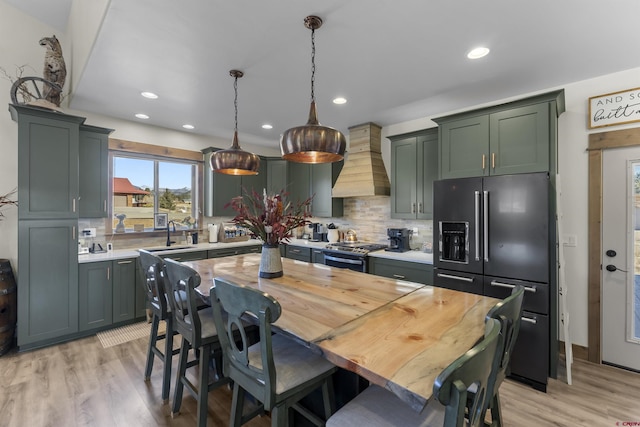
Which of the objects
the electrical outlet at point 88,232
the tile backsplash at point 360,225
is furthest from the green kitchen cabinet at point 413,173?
the electrical outlet at point 88,232

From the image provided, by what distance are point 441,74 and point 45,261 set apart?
4.32 m

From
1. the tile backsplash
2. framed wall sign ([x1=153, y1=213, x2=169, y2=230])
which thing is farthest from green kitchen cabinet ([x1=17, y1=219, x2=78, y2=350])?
framed wall sign ([x1=153, y1=213, x2=169, y2=230])

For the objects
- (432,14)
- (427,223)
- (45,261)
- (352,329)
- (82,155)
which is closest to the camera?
(352,329)

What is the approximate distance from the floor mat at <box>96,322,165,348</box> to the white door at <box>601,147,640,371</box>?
15.2 feet

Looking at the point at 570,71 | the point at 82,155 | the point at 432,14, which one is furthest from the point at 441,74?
the point at 82,155

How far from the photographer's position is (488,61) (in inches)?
94.4

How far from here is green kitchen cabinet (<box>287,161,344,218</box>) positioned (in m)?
4.71

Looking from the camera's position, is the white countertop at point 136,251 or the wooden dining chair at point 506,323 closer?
the wooden dining chair at point 506,323

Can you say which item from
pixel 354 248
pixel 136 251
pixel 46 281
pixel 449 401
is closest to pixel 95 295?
pixel 46 281

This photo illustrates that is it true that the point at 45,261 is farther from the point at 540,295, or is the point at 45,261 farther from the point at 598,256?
the point at 598,256

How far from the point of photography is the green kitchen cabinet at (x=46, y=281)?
2.89m

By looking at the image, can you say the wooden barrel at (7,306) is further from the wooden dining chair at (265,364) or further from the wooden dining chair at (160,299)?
the wooden dining chair at (265,364)

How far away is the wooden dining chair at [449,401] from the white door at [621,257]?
8.65 ft

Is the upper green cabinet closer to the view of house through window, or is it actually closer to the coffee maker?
the coffee maker
